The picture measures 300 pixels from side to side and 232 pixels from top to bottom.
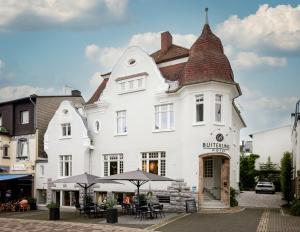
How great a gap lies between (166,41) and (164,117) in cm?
718

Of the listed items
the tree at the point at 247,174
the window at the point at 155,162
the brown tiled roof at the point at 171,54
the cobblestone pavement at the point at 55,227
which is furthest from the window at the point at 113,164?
the tree at the point at 247,174

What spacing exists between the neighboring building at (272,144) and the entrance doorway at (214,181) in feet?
102

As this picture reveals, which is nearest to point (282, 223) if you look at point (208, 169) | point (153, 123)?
point (208, 169)

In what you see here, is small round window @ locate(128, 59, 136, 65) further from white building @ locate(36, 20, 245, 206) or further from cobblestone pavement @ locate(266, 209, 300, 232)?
cobblestone pavement @ locate(266, 209, 300, 232)

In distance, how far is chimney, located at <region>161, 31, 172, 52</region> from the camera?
31972 mm

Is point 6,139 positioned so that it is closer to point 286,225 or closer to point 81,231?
point 81,231

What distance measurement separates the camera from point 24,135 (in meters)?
35.8

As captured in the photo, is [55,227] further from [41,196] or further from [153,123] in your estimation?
[41,196]

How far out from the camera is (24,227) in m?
20.8

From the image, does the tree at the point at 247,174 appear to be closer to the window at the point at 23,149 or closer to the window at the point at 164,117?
the window at the point at 164,117

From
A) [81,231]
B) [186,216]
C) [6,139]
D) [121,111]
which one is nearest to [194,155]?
[186,216]

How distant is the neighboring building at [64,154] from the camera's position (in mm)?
31953

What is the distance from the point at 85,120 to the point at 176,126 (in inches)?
348

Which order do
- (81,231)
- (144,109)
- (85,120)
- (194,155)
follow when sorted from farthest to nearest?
(85,120), (144,109), (194,155), (81,231)
